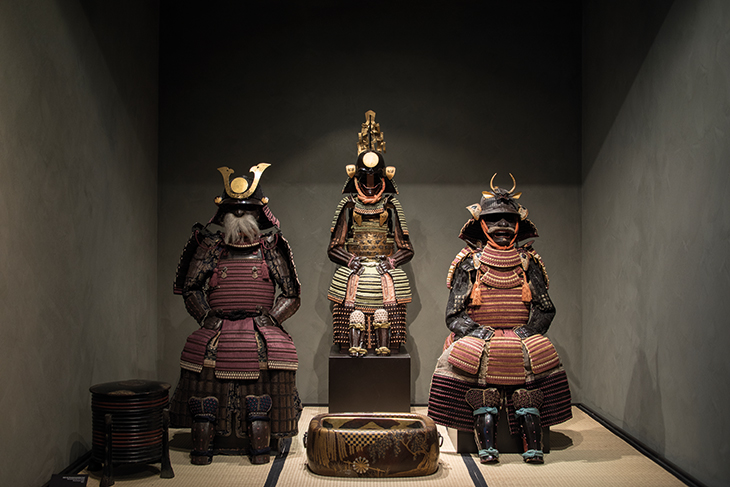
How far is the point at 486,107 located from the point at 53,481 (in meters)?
3.94

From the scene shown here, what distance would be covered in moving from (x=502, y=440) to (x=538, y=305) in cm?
85

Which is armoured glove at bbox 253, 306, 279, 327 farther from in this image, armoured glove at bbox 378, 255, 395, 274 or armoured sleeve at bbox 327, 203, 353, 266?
armoured glove at bbox 378, 255, 395, 274

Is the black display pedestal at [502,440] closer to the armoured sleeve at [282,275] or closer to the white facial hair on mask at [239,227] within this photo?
the armoured sleeve at [282,275]

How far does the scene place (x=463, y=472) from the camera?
3.45 meters

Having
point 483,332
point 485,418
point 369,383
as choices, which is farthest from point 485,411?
point 369,383

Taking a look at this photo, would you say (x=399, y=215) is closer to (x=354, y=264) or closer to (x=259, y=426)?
(x=354, y=264)

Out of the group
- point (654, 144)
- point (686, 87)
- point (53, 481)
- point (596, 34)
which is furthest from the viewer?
point (596, 34)

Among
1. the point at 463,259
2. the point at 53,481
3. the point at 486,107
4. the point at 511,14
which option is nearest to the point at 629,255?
the point at 463,259

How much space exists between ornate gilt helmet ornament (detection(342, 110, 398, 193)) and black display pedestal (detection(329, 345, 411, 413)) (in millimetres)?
1220

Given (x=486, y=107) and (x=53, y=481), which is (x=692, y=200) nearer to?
(x=486, y=107)

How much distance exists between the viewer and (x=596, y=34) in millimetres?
4805

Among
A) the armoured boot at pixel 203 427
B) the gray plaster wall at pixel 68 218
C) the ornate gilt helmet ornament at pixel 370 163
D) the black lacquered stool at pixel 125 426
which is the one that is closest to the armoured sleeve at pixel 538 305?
the ornate gilt helmet ornament at pixel 370 163

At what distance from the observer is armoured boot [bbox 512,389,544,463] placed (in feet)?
11.8

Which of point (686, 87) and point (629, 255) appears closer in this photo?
point (686, 87)
